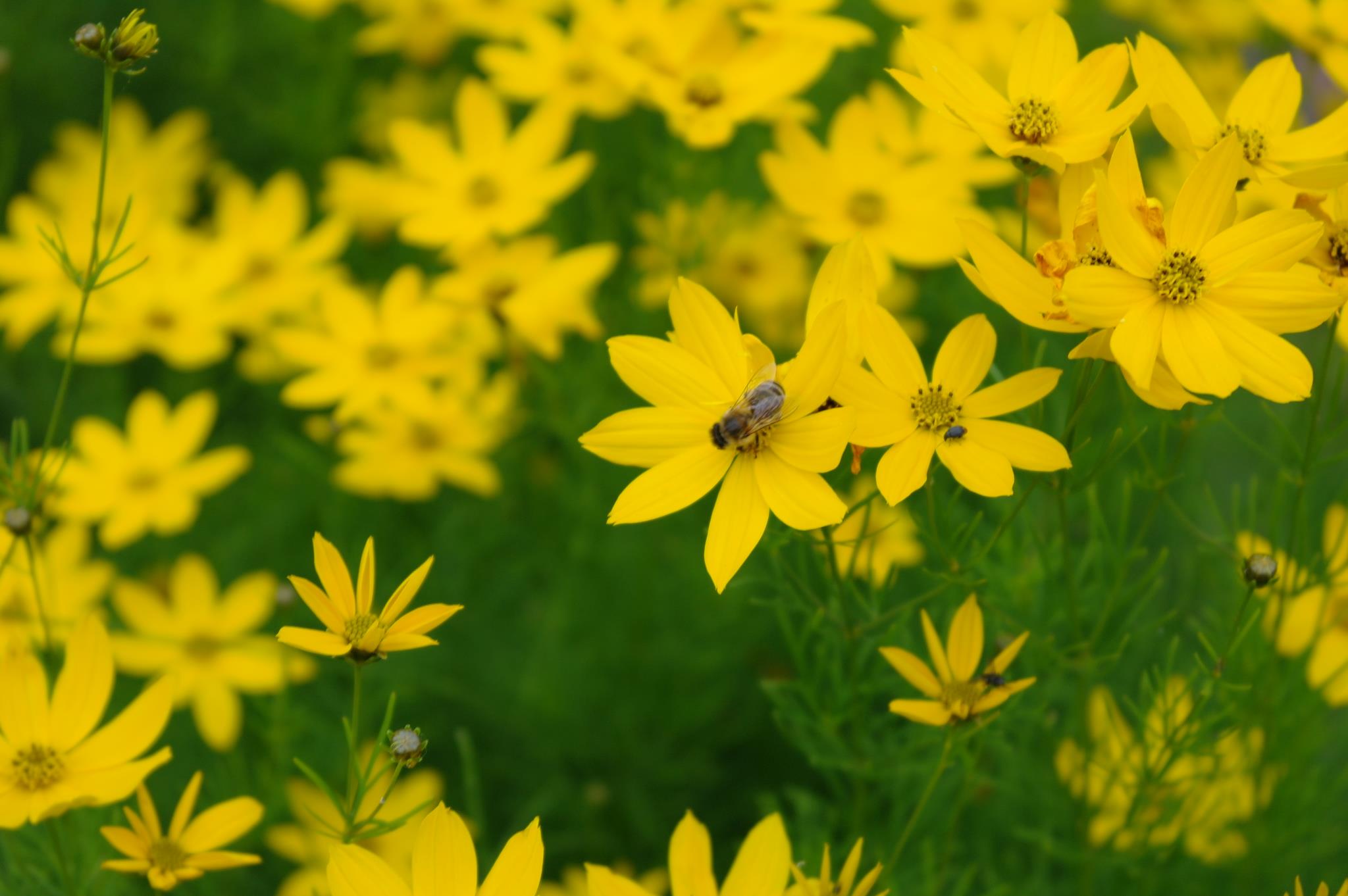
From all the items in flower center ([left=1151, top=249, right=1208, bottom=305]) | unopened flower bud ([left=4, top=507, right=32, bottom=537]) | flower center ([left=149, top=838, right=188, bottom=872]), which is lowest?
flower center ([left=149, top=838, right=188, bottom=872])

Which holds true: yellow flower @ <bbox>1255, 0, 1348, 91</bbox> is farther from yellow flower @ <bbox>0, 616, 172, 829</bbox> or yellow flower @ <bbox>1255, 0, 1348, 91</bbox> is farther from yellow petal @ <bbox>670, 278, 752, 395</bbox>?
yellow flower @ <bbox>0, 616, 172, 829</bbox>

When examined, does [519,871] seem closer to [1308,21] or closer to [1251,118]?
[1251,118]

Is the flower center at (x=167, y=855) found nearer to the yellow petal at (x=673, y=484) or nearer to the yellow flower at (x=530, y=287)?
the yellow petal at (x=673, y=484)

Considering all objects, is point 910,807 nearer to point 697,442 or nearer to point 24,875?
point 697,442

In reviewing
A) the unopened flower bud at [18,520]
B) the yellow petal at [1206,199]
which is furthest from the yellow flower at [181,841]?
the yellow petal at [1206,199]

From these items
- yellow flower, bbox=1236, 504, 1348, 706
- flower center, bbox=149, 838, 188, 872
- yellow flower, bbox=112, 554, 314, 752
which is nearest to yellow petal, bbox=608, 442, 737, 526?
flower center, bbox=149, 838, 188, 872

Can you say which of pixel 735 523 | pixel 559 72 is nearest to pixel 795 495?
pixel 735 523
